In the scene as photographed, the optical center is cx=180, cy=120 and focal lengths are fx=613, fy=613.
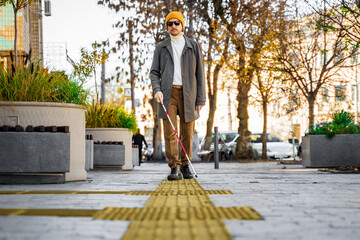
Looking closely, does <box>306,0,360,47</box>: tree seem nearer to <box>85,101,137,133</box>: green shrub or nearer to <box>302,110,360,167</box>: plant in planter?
<box>302,110,360,167</box>: plant in planter

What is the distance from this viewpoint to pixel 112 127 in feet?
49.2

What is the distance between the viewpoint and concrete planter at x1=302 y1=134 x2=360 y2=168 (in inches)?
535

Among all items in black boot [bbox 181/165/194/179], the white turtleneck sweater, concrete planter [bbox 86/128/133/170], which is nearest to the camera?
the white turtleneck sweater

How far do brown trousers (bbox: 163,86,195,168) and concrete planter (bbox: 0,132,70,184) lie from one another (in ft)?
5.08

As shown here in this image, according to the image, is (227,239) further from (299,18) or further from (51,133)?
(299,18)

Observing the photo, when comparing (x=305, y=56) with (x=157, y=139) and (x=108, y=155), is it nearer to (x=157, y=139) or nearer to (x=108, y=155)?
(x=157, y=139)

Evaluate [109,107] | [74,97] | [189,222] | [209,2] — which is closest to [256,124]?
[209,2]

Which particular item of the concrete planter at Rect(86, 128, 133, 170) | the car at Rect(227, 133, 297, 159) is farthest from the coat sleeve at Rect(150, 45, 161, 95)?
the car at Rect(227, 133, 297, 159)

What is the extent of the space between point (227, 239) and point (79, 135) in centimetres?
554

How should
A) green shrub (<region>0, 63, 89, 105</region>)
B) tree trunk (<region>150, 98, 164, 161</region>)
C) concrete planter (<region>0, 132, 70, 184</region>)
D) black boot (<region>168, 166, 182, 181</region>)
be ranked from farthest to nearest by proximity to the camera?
tree trunk (<region>150, 98, 164, 161</region>) < black boot (<region>168, 166, 182, 181</region>) < green shrub (<region>0, 63, 89, 105</region>) < concrete planter (<region>0, 132, 70, 184</region>)

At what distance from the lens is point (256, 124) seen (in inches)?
2938

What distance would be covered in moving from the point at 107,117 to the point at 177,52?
22.1ft

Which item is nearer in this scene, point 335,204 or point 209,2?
point 335,204

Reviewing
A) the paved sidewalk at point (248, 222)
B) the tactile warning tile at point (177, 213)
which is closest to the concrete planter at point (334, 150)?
the paved sidewalk at point (248, 222)
